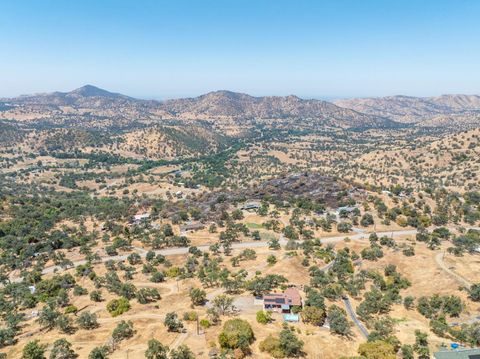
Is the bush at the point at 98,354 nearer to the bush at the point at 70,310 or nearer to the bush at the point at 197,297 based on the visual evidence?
the bush at the point at 197,297

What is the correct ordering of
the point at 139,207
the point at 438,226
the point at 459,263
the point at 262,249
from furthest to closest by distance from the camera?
the point at 139,207 → the point at 438,226 → the point at 262,249 → the point at 459,263

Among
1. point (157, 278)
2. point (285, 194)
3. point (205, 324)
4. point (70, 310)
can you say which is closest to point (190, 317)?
point (205, 324)

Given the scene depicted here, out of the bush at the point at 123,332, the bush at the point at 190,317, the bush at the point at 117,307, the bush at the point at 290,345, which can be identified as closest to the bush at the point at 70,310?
the bush at the point at 117,307

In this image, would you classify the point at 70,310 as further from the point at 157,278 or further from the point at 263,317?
the point at 263,317

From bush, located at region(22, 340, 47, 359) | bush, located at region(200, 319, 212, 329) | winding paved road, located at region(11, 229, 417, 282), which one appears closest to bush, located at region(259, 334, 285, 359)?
bush, located at region(200, 319, 212, 329)

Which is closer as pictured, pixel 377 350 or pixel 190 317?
pixel 377 350

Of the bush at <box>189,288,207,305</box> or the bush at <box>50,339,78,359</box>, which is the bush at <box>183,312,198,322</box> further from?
the bush at <box>50,339,78,359</box>

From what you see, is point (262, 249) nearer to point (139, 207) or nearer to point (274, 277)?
point (274, 277)

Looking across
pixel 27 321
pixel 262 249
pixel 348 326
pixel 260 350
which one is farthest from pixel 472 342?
pixel 27 321
